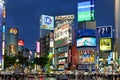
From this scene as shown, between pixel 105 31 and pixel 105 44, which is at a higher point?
pixel 105 31

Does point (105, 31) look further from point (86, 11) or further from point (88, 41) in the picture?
point (88, 41)

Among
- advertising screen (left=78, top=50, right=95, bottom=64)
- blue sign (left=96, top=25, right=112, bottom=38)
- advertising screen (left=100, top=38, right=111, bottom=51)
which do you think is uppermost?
blue sign (left=96, top=25, right=112, bottom=38)

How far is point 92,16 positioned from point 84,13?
370 centimetres

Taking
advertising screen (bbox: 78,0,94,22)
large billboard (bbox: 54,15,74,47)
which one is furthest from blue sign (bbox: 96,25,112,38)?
advertising screen (bbox: 78,0,94,22)

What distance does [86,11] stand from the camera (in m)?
139

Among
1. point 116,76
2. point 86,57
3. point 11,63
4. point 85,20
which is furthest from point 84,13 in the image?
point 116,76

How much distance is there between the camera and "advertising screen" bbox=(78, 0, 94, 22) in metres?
137

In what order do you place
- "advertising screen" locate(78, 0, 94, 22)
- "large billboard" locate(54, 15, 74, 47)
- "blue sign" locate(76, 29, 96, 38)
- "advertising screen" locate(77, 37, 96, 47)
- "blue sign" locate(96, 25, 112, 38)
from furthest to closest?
1. "large billboard" locate(54, 15, 74, 47)
2. "blue sign" locate(96, 25, 112, 38)
3. "advertising screen" locate(78, 0, 94, 22)
4. "blue sign" locate(76, 29, 96, 38)
5. "advertising screen" locate(77, 37, 96, 47)

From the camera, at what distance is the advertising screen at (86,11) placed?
137250mm

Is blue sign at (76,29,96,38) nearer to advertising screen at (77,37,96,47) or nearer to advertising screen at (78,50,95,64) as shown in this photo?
advertising screen at (77,37,96,47)

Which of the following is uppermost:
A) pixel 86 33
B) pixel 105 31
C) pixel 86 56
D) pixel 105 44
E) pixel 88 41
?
pixel 105 31

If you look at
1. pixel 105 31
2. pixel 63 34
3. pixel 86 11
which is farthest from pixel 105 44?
pixel 63 34

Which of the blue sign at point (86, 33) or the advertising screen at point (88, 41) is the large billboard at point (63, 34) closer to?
the blue sign at point (86, 33)

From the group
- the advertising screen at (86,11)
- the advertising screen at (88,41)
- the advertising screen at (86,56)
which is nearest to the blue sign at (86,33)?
the advertising screen at (88,41)
